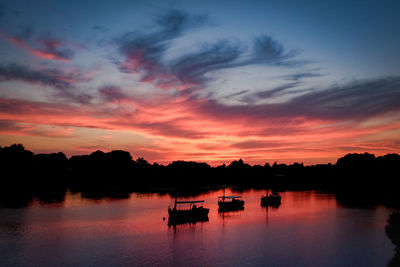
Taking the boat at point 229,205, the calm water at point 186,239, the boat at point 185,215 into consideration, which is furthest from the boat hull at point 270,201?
the boat at point 185,215

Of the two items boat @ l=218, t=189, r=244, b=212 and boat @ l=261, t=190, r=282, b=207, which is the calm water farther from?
boat @ l=261, t=190, r=282, b=207

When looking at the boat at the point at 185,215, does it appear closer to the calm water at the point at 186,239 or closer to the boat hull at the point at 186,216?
the boat hull at the point at 186,216

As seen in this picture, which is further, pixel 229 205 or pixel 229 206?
pixel 229 205

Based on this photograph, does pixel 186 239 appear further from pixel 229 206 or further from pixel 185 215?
pixel 229 206

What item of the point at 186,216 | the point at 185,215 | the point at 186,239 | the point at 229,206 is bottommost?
the point at 186,239

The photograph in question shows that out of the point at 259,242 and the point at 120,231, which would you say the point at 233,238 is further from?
the point at 120,231

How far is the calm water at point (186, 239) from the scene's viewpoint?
→ 49.5m

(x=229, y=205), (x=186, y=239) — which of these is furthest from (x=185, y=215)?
(x=229, y=205)

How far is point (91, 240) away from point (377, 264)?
51.6 metres

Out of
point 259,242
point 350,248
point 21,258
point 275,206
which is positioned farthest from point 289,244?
point 275,206

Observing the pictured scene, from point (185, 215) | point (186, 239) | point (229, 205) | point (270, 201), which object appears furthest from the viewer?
point (270, 201)

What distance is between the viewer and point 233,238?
6544 cm

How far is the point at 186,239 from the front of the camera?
62875mm

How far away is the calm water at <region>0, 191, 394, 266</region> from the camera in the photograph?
49.5 meters
